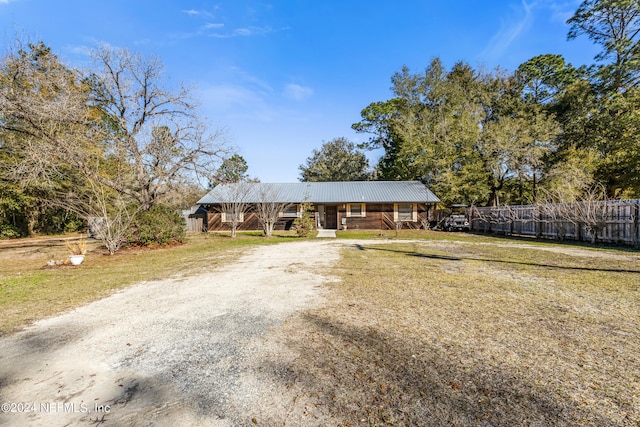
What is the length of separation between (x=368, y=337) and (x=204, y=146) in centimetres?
1454

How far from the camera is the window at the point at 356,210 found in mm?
23266

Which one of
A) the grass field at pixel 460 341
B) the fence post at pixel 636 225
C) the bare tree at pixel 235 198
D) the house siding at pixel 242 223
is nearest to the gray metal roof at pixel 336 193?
the bare tree at pixel 235 198

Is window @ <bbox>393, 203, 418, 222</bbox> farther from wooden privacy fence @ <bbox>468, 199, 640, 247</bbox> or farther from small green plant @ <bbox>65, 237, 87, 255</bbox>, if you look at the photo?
small green plant @ <bbox>65, 237, 87, 255</bbox>

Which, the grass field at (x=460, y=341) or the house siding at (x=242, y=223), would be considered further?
the house siding at (x=242, y=223)

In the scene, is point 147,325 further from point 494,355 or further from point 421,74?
point 421,74

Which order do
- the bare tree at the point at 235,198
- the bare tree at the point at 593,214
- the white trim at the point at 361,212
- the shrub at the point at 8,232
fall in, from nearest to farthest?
1. the bare tree at the point at 593,214
2. the bare tree at the point at 235,198
3. the shrub at the point at 8,232
4. the white trim at the point at 361,212

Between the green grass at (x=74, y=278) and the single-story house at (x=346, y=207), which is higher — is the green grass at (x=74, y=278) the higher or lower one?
the lower one

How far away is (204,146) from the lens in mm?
15328

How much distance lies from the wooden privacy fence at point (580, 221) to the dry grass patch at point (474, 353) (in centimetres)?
770

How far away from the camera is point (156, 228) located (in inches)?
521

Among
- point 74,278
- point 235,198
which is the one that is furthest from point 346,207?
point 74,278

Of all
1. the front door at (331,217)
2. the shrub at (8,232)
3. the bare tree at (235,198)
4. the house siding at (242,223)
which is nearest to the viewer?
the bare tree at (235,198)

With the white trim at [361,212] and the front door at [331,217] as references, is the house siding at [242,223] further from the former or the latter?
the white trim at [361,212]

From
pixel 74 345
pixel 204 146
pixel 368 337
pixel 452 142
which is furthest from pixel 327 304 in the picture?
pixel 452 142
